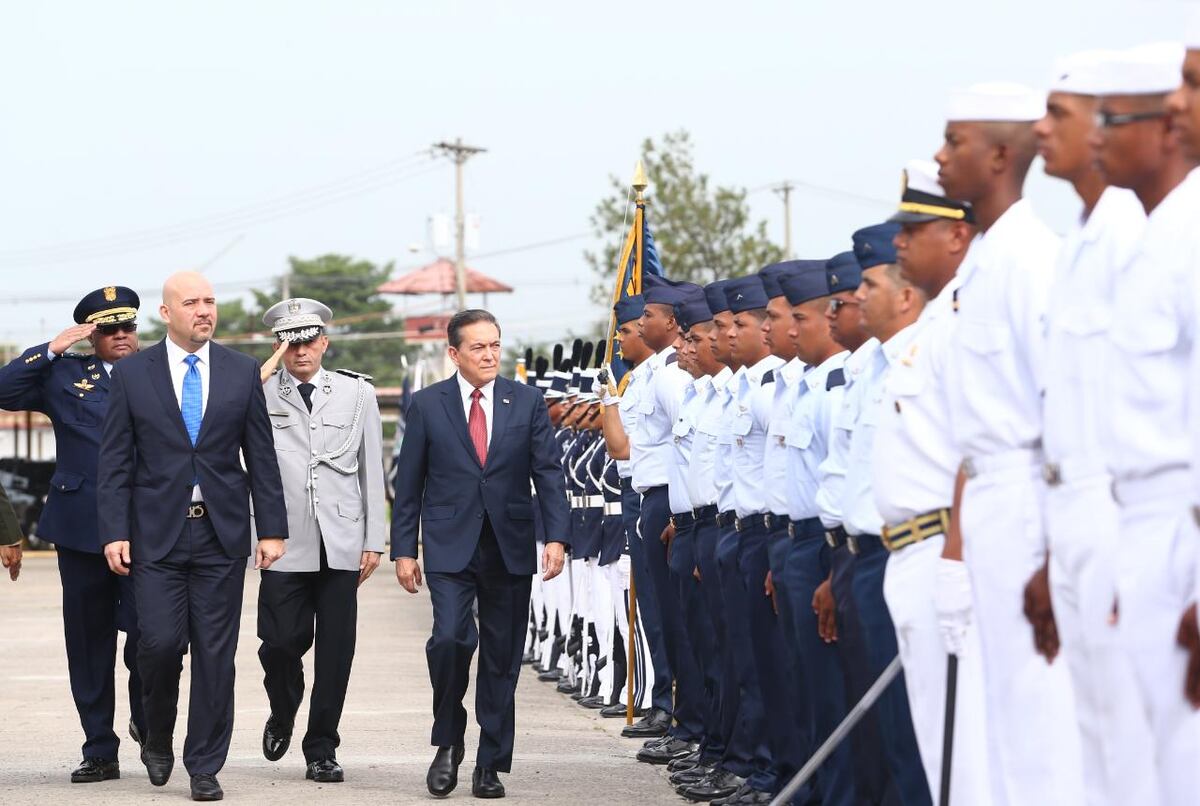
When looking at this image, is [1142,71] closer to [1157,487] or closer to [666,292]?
[1157,487]

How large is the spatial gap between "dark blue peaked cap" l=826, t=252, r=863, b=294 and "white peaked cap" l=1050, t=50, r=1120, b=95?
2.60 m

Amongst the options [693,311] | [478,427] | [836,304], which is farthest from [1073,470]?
[693,311]

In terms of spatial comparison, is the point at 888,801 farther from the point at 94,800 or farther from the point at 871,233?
the point at 94,800

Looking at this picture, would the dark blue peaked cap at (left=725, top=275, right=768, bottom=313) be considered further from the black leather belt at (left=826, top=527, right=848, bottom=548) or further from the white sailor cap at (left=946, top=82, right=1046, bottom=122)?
the white sailor cap at (left=946, top=82, right=1046, bottom=122)

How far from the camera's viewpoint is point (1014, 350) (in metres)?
5.65

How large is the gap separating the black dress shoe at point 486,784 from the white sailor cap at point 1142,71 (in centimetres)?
548

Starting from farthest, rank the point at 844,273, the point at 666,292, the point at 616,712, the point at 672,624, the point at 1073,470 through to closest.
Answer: the point at 616,712, the point at 666,292, the point at 672,624, the point at 844,273, the point at 1073,470

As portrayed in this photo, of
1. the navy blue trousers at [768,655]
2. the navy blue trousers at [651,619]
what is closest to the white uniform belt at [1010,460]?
the navy blue trousers at [768,655]

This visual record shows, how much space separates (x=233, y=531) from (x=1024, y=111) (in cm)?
495

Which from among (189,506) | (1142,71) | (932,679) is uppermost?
(1142,71)

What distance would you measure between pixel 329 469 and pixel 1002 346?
556 cm

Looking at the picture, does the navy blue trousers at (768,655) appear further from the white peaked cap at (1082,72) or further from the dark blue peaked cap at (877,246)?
the white peaked cap at (1082,72)

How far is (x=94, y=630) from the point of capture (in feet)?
33.7

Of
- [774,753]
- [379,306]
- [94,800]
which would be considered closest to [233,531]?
[94,800]
